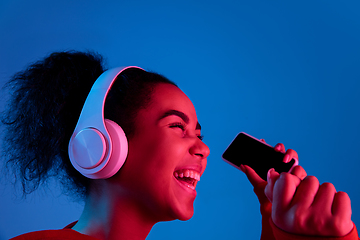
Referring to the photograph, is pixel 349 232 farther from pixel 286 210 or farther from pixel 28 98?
pixel 28 98

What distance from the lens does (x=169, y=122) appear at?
917 mm

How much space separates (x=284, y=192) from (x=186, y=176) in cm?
38

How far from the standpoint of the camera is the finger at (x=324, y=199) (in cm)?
58

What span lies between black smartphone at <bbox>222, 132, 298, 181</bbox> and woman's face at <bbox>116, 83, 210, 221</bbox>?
0.17 metres

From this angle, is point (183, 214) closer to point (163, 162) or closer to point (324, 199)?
point (163, 162)

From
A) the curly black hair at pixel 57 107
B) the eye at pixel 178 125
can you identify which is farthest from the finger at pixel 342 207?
the curly black hair at pixel 57 107

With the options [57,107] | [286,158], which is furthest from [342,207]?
[57,107]

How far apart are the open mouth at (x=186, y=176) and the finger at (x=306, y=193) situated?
1.26 ft

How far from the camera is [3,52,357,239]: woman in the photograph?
855 millimetres

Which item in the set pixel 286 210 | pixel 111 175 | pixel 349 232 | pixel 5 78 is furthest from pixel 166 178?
pixel 5 78

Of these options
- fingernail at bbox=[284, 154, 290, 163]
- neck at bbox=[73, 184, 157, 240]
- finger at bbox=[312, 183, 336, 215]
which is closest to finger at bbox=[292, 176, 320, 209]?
finger at bbox=[312, 183, 336, 215]

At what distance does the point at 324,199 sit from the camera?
586mm

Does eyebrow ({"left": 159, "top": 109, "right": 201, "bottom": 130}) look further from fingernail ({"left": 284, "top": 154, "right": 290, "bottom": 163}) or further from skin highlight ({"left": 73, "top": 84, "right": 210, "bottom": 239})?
fingernail ({"left": 284, "top": 154, "right": 290, "bottom": 163})

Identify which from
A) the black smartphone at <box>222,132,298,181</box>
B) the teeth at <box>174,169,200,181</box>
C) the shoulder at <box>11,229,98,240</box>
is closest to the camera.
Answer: the shoulder at <box>11,229,98,240</box>
